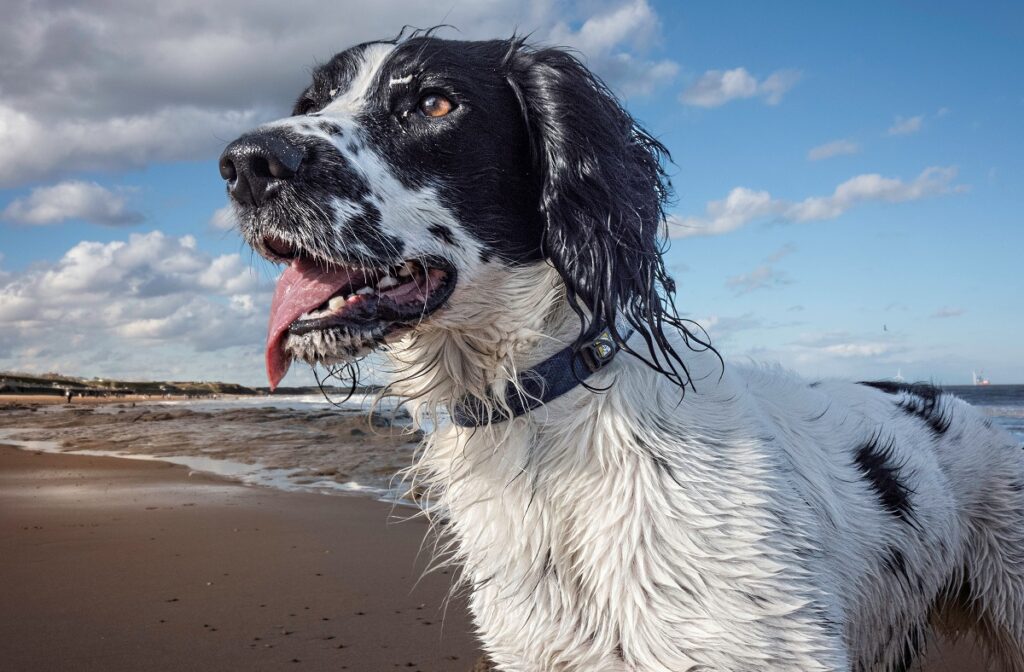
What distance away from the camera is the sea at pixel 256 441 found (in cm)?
1016

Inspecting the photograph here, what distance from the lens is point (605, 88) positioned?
2928 mm

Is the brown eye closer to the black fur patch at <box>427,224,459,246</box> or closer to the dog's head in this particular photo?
the dog's head

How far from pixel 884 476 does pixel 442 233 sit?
6.44ft

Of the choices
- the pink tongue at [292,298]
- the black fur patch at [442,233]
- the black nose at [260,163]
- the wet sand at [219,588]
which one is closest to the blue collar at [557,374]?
the black fur patch at [442,233]

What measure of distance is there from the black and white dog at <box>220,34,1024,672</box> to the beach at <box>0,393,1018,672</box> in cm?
72

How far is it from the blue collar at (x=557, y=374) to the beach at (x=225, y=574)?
0.75 meters

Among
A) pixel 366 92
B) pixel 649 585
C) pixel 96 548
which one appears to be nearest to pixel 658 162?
pixel 366 92

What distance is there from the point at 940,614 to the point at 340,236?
10.9 ft

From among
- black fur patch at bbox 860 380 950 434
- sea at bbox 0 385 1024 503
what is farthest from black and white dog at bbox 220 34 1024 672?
sea at bbox 0 385 1024 503

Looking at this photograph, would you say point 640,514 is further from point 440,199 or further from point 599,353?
point 440,199

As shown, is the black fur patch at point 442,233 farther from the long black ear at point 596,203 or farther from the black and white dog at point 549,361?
the long black ear at point 596,203

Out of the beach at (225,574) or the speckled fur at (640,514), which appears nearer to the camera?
the speckled fur at (640,514)

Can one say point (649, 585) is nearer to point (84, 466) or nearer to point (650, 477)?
point (650, 477)

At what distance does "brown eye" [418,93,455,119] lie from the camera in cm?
268
